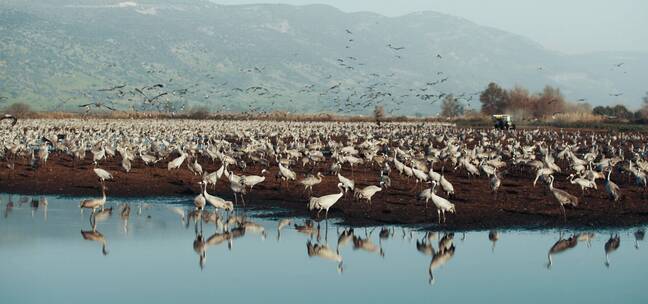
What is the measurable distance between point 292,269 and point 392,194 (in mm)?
9023

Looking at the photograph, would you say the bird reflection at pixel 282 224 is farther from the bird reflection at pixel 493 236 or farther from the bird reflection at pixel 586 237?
the bird reflection at pixel 586 237

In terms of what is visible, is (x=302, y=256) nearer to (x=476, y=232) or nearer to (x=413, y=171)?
(x=476, y=232)

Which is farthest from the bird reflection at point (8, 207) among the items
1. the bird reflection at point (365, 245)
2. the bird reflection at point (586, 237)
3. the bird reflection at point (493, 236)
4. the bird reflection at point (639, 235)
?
the bird reflection at point (639, 235)

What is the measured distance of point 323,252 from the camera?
61.6ft

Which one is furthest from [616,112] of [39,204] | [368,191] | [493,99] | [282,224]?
[282,224]

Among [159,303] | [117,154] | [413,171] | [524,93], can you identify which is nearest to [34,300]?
[159,303]

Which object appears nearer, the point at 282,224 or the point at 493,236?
the point at 493,236

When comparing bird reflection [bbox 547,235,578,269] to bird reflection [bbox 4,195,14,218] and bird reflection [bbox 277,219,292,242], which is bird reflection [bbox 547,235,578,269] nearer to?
bird reflection [bbox 277,219,292,242]

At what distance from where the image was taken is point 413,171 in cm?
2655

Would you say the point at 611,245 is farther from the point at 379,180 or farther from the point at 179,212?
the point at 379,180

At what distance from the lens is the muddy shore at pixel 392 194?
22016 millimetres

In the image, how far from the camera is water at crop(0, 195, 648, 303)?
50.4 ft

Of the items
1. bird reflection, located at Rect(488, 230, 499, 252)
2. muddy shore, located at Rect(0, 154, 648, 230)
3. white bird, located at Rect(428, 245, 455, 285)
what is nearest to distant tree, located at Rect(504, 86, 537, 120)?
muddy shore, located at Rect(0, 154, 648, 230)

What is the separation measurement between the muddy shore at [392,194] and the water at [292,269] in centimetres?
141
